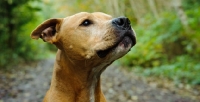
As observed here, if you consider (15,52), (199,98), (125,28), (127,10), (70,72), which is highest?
(127,10)

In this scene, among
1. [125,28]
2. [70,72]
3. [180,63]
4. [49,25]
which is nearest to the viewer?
[125,28]

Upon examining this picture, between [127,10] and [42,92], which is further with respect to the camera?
[127,10]

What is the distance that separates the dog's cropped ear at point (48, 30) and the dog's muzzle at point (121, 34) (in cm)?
72

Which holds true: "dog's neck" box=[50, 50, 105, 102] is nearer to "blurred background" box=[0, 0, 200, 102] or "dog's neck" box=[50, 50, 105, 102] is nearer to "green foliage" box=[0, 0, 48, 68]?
"blurred background" box=[0, 0, 200, 102]

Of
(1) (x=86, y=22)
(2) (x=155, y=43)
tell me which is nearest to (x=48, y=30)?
(1) (x=86, y=22)

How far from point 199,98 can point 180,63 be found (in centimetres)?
334

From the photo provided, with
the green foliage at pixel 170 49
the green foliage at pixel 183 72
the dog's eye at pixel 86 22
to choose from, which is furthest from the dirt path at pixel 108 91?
the dog's eye at pixel 86 22

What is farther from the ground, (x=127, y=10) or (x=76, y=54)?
(x=127, y=10)

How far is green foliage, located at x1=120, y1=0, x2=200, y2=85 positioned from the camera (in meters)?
8.56

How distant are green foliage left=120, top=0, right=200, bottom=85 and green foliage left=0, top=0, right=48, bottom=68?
4633 mm

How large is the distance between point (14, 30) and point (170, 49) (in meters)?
6.47

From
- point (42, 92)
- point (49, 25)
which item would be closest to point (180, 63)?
point (42, 92)

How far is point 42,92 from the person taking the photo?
6.88 meters

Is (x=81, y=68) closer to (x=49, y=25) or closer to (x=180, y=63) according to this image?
(x=49, y=25)
